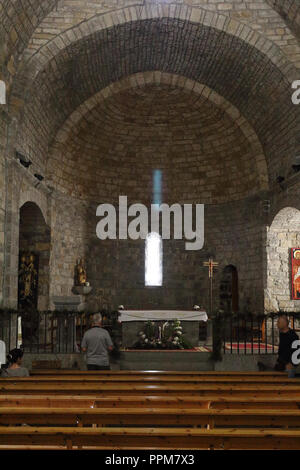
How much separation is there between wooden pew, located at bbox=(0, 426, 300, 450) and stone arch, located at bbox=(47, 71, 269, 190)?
42.5 ft

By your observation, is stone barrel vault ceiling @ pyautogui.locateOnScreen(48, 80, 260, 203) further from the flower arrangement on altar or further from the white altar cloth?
the flower arrangement on altar

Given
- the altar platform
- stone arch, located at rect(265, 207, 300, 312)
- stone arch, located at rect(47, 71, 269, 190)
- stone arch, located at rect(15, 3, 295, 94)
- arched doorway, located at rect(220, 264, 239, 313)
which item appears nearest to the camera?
the altar platform

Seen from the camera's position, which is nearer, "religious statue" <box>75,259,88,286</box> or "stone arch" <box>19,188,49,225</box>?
"stone arch" <box>19,188,49,225</box>

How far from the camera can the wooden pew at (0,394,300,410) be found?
13.0ft

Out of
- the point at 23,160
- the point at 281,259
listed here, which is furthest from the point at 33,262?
the point at 281,259

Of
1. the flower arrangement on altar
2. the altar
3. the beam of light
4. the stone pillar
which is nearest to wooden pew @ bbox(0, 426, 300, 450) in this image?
the stone pillar

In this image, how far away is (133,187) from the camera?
709 inches

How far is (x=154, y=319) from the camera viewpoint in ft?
37.3

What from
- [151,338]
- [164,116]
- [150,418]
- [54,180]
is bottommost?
[151,338]

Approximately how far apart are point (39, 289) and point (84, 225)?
336cm

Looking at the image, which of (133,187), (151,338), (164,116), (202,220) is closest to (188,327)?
(151,338)

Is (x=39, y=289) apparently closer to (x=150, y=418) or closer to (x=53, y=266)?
(x=53, y=266)

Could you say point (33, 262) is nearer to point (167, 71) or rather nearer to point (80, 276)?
point (80, 276)
